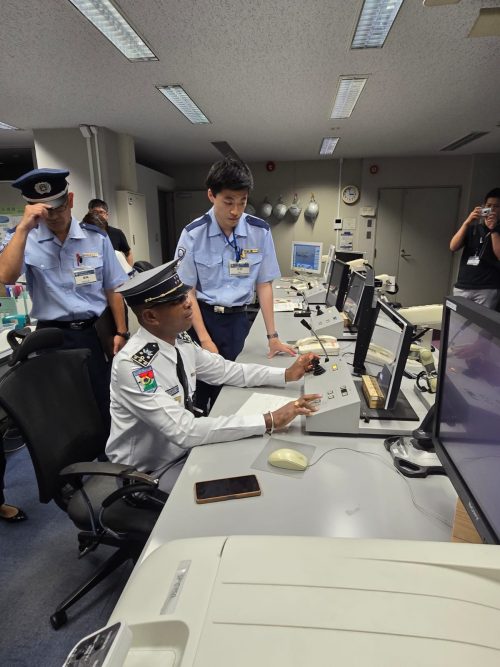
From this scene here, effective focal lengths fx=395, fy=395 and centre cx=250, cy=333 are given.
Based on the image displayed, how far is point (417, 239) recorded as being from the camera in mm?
7020

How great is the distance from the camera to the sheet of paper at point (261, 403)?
1.42 meters

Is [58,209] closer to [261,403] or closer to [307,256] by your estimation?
[261,403]

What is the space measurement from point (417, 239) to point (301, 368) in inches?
252

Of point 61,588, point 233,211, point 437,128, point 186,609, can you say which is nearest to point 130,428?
point 61,588

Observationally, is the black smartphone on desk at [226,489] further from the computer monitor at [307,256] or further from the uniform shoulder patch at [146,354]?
the computer monitor at [307,256]

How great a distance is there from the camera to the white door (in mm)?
6852

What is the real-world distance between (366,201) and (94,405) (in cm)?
661

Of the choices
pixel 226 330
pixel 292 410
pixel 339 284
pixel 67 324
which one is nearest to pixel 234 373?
pixel 292 410

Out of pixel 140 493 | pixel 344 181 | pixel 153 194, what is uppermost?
pixel 344 181

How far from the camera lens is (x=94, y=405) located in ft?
4.97

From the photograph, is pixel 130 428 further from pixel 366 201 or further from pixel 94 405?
pixel 366 201

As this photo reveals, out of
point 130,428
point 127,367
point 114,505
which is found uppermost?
point 127,367

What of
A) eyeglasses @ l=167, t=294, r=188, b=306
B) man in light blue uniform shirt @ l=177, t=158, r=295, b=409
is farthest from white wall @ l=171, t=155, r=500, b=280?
eyeglasses @ l=167, t=294, r=188, b=306

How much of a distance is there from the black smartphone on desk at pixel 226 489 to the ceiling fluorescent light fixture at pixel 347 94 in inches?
136
